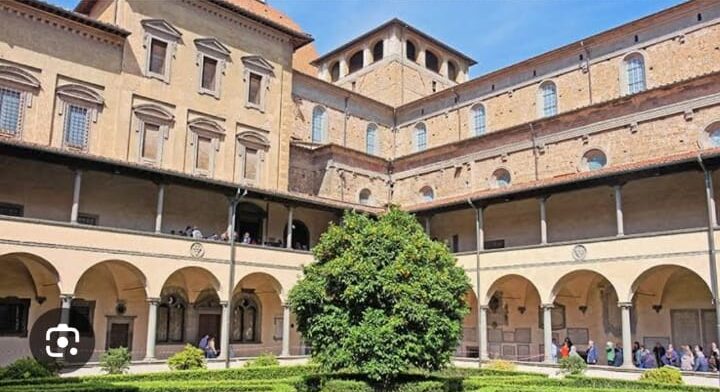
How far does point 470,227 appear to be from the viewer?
31.3 metres

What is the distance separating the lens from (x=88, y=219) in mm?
24750

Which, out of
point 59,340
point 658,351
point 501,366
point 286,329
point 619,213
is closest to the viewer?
point 59,340

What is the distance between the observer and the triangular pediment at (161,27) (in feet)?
90.7

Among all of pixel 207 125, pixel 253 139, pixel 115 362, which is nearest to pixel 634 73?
pixel 253 139

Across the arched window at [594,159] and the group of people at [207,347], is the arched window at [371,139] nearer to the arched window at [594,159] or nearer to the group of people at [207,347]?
the arched window at [594,159]

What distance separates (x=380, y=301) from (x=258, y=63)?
18524 millimetres

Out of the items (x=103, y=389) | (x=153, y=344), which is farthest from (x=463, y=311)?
(x=153, y=344)

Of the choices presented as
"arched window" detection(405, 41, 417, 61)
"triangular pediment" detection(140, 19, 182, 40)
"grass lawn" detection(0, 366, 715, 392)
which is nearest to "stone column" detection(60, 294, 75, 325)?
"grass lawn" detection(0, 366, 715, 392)

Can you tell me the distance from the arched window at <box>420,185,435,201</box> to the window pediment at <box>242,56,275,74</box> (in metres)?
11.0

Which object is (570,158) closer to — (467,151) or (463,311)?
(467,151)

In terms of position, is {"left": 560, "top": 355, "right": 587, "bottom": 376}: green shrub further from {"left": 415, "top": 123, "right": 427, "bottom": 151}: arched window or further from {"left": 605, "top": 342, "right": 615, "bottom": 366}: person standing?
{"left": 415, "top": 123, "right": 427, "bottom": 151}: arched window

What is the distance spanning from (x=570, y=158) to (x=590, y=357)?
9743mm

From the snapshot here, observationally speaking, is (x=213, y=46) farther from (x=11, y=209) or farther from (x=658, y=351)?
(x=658, y=351)

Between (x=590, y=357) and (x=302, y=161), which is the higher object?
(x=302, y=161)
